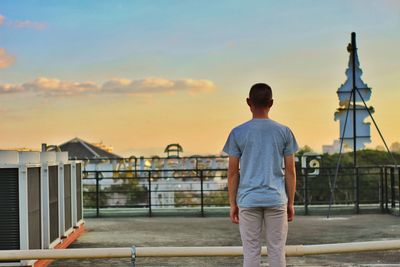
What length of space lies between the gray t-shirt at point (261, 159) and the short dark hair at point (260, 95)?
10 centimetres

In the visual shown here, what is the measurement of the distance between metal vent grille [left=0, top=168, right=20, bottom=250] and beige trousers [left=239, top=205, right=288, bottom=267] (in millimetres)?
3350

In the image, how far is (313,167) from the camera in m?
14.3

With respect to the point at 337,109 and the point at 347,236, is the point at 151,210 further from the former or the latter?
the point at 347,236

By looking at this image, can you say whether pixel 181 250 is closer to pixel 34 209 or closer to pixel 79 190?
pixel 34 209

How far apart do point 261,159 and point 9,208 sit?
3579 millimetres

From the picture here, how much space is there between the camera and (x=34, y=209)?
23.9ft

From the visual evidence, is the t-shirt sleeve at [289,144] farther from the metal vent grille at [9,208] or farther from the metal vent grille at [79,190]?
the metal vent grille at [79,190]

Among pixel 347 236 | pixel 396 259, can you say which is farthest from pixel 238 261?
pixel 347 236

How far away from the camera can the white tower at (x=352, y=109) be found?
14.2 meters

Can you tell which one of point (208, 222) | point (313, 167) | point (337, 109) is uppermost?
point (337, 109)

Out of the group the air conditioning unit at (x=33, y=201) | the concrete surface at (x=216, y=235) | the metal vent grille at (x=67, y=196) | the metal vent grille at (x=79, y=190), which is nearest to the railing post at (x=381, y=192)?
the concrete surface at (x=216, y=235)

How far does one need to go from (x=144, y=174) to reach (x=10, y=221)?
9753 millimetres

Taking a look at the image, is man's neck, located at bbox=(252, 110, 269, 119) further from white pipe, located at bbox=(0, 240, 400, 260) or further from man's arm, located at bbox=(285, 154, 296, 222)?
white pipe, located at bbox=(0, 240, 400, 260)

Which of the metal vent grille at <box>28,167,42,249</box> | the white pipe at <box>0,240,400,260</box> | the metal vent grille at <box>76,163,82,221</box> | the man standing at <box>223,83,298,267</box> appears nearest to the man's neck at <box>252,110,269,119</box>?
the man standing at <box>223,83,298,267</box>
